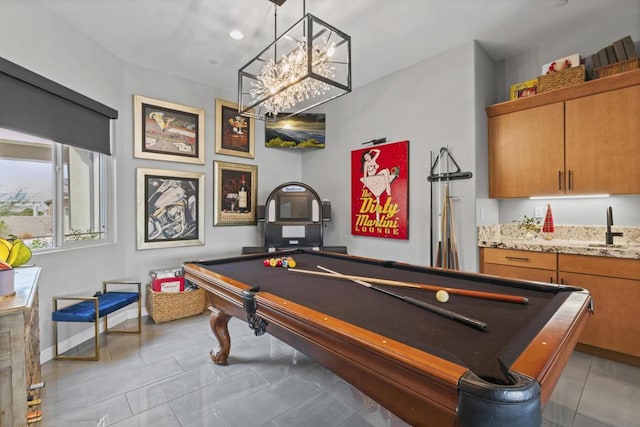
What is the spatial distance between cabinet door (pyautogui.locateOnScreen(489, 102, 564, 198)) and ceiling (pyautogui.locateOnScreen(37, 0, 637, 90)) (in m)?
0.80

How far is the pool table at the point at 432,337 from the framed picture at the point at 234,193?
2.42 meters

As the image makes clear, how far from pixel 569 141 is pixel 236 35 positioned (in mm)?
3434

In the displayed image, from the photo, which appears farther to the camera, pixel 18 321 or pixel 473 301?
pixel 473 301

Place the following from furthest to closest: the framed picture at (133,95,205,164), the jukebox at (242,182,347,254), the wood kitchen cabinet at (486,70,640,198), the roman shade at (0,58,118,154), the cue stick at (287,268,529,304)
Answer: the jukebox at (242,182,347,254)
the framed picture at (133,95,205,164)
the wood kitchen cabinet at (486,70,640,198)
the roman shade at (0,58,118,154)
the cue stick at (287,268,529,304)

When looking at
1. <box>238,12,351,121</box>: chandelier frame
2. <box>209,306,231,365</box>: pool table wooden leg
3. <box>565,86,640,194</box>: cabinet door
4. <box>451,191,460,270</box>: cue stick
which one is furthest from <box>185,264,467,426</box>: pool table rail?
<box>565,86,640,194</box>: cabinet door

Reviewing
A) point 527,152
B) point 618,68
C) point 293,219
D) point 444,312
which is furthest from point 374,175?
point 444,312

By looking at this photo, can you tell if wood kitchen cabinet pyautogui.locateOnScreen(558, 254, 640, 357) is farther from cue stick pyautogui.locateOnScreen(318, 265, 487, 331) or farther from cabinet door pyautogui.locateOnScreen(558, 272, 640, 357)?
cue stick pyautogui.locateOnScreen(318, 265, 487, 331)

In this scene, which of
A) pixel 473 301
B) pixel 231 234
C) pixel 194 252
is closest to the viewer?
pixel 473 301

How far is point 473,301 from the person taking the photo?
57.5 inches

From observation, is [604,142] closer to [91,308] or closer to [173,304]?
[173,304]

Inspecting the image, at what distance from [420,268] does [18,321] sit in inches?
89.7

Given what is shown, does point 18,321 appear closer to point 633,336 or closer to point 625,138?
point 633,336

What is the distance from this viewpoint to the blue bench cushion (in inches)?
96.9

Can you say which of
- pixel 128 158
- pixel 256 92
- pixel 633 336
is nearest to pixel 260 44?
pixel 256 92
